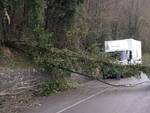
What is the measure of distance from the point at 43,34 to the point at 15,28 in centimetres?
312

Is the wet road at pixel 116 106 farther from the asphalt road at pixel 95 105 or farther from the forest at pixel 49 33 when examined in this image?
the forest at pixel 49 33

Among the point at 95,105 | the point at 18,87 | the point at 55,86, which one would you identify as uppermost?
the point at 18,87

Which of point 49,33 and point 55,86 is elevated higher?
point 49,33

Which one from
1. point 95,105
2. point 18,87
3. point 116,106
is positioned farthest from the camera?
point 18,87

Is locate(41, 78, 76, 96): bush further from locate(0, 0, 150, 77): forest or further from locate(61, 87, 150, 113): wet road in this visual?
locate(61, 87, 150, 113): wet road

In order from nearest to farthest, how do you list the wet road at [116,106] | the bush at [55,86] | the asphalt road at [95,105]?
1. the wet road at [116,106]
2. the asphalt road at [95,105]
3. the bush at [55,86]

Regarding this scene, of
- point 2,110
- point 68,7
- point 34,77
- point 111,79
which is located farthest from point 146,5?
point 2,110

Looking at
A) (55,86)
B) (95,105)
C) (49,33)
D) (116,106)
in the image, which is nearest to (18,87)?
(55,86)

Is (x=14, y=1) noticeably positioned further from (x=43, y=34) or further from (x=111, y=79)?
(x=111, y=79)

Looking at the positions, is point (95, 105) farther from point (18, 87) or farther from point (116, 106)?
point (18, 87)

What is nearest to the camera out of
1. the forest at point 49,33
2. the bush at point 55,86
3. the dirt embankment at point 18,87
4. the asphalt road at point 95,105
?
the asphalt road at point 95,105

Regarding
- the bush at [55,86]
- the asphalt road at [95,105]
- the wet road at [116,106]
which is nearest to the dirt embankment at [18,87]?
the bush at [55,86]

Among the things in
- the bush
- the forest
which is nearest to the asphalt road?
the bush

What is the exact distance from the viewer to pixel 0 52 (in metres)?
24.6
